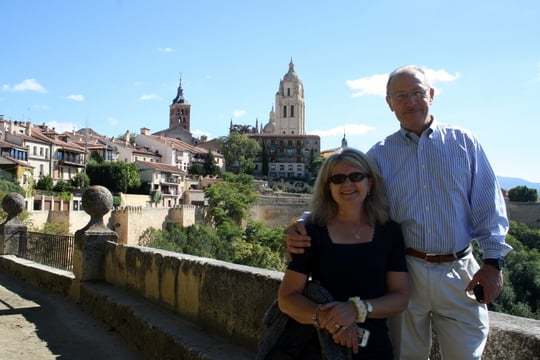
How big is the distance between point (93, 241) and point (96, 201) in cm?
57

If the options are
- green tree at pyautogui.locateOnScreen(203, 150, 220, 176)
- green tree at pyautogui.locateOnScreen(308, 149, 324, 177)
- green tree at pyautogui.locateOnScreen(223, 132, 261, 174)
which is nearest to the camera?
green tree at pyautogui.locateOnScreen(203, 150, 220, 176)

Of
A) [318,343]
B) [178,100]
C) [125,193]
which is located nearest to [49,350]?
[318,343]

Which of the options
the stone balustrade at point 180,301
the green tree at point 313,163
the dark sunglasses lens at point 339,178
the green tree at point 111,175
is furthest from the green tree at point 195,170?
the dark sunglasses lens at point 339,178

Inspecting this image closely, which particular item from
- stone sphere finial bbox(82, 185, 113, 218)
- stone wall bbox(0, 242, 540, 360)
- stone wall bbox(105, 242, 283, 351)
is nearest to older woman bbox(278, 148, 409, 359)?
stone wall bbox(0, 242, 540, 360)

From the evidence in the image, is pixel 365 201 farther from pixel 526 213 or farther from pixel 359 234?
pixel 526 213

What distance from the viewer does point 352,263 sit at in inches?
91.6

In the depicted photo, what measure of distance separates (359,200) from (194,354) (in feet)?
7.04

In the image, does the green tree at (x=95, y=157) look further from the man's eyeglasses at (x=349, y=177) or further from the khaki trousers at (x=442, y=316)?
the khaki trousers at (x=442, y=316)

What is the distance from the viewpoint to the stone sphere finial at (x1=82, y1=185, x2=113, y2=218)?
7.09 metres

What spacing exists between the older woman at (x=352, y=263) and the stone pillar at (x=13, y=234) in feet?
34.0

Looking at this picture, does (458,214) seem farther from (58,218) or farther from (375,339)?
(58,218)

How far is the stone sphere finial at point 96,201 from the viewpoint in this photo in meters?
7.09

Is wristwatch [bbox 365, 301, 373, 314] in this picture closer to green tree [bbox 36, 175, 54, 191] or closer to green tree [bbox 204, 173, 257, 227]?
green tree [bbox 36, 175, 54, 191]

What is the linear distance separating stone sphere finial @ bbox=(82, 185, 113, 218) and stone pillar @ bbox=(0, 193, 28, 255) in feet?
16.2
